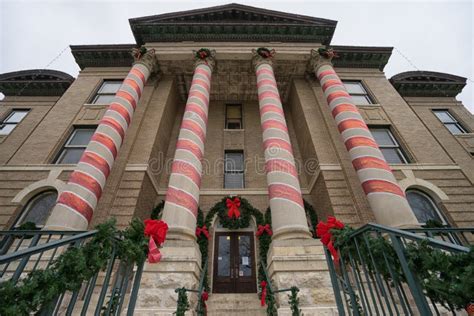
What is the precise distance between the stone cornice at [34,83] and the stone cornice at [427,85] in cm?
2305

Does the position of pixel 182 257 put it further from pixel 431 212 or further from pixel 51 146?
pixel 431 212

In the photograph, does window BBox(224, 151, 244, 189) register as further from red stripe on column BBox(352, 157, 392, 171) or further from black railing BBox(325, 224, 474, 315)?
black railing BBox(325, 224, 474, 315)

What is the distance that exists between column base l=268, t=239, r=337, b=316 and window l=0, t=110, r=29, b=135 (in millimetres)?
16360

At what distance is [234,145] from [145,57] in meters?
7.23

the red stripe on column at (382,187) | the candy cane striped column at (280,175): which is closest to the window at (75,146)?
the candy cane striped column at (280,175)

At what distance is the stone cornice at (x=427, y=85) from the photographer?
54.6ft

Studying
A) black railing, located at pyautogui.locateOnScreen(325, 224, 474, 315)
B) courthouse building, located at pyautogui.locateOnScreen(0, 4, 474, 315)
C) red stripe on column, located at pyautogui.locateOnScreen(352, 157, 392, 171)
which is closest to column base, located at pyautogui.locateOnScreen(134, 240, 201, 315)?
courthouse building, located at pyautogui.locateOnScreen(0, 4, 474, 315)

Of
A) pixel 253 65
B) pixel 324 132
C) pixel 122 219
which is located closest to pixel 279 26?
pixel 253 65

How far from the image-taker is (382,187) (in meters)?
8.39

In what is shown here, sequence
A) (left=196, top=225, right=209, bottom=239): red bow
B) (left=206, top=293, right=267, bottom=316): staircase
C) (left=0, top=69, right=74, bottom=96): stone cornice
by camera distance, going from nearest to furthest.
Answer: (left=206, top=293, right=267, bottom=316): staircase, (left=196, top=225, right=209, bottom=239): red bow, (left=0, top=69, right=74, bottom=96): stone cornice

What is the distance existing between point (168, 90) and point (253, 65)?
540cm

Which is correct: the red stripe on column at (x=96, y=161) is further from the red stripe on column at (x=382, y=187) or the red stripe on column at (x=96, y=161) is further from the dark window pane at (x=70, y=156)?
the red stripe on column at (x=382, y=187)

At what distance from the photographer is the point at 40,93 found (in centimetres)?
1577

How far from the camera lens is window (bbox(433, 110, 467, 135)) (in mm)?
14719
